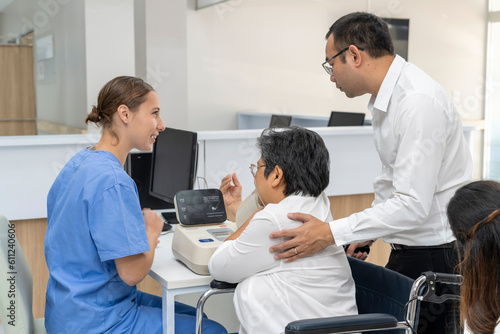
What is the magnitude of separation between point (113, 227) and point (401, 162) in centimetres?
77

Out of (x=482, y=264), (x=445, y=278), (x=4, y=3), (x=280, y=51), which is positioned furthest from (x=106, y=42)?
(x=482, y=264)

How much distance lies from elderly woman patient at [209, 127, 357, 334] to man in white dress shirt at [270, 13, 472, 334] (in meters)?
0.05

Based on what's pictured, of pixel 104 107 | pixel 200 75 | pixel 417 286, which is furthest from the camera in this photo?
pixel 200 75

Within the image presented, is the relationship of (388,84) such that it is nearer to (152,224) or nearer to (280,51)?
(152,224)

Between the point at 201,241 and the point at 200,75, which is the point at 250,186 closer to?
the point at 201,241

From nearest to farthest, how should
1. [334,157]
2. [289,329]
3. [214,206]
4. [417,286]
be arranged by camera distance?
[289,329]
[417,286]
[214,206]
[334,157]

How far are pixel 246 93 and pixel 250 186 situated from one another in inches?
159

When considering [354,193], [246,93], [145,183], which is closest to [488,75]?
[246,93]

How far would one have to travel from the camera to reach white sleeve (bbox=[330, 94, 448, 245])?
1523 millimetres

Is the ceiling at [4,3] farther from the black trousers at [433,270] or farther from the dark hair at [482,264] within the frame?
the dark hair at [482,264]

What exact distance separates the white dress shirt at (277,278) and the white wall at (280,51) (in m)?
5.15

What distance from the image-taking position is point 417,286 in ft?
4.69

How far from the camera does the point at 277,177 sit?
153cm

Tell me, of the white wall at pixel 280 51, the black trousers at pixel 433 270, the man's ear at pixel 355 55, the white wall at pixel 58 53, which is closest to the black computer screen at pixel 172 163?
the man's ear at pixel 355 55
